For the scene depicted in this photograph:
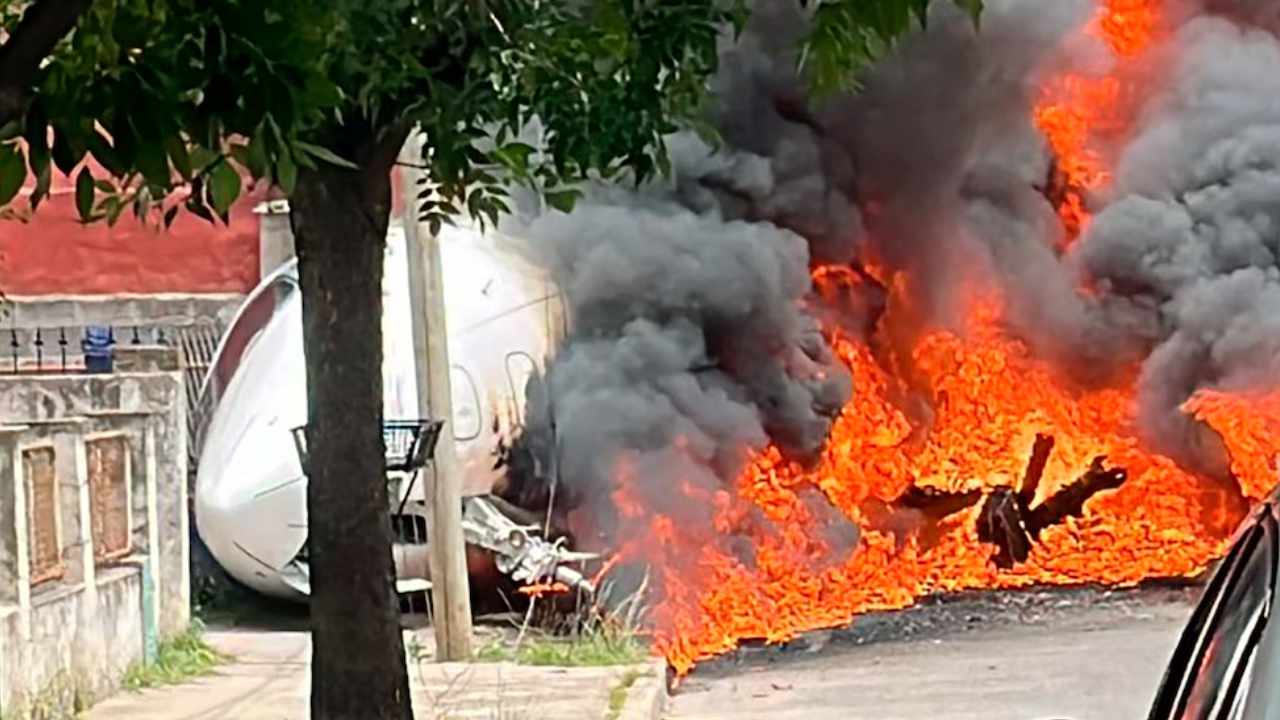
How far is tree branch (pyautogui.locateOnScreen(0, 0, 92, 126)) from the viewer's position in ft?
8.87

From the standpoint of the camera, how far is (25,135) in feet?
8.96

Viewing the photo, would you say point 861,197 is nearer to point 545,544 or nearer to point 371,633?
point 545,544

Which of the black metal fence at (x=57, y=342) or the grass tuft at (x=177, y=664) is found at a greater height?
the black metal fence at (x=57, y=342)

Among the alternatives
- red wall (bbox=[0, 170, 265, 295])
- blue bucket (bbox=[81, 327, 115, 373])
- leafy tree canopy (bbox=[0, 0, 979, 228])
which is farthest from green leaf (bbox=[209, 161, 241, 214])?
red wall (bbox=[0, 170, 265, 295])

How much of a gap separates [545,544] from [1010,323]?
148 inches

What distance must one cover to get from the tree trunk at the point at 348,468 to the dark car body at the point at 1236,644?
2870 mm

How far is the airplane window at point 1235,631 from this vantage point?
2.36 meters

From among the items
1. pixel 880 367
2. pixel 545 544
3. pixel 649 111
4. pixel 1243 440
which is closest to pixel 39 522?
pixel 545 544

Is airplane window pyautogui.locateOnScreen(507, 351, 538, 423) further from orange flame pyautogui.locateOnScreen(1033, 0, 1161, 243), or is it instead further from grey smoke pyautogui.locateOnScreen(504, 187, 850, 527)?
orange flame pyautogui.locateOnScreen(1033, 0, 1161, 243)

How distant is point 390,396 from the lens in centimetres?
1267

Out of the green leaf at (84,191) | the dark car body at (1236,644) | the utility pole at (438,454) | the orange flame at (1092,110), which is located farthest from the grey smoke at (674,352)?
the green leaf at (84,191)

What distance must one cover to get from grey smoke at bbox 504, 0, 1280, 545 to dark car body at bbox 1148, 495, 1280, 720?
8.95 meters

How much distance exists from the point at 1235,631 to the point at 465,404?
10304 millimetres

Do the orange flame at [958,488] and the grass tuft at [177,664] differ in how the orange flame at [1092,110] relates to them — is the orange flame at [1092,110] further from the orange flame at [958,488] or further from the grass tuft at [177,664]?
the grass tuft at [177,664]
